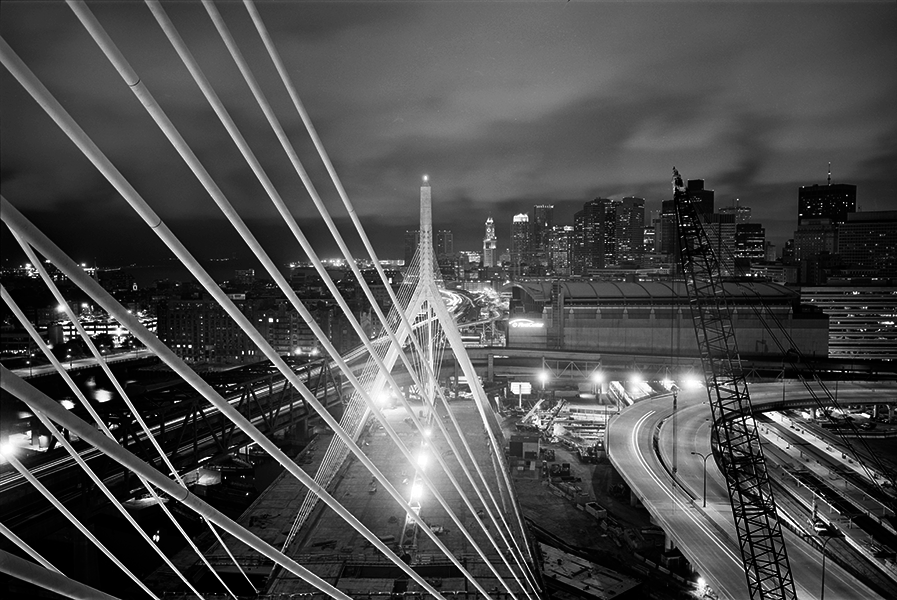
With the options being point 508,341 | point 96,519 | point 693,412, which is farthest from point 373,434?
point 508,341

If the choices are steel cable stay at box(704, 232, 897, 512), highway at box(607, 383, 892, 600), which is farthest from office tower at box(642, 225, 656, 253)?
highway at box(607, 383, 892, 600)

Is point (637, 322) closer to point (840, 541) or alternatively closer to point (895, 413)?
point (895, 413)

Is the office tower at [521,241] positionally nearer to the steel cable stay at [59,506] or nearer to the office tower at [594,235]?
the office tower at [594,235]

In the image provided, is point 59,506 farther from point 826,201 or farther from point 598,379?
point 826,201

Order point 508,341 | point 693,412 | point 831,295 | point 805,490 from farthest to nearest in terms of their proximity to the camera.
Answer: point 831,295, point 508,341, point 693,412, point 805,490

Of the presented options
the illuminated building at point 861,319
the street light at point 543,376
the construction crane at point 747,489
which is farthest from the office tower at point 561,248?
the construction crane at point 747,489

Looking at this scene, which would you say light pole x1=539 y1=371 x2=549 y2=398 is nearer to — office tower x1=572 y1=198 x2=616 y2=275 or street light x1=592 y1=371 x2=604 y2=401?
street light x1=592 y1=371 x2=604 y2=401

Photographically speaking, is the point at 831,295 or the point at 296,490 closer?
the point at 296,490
